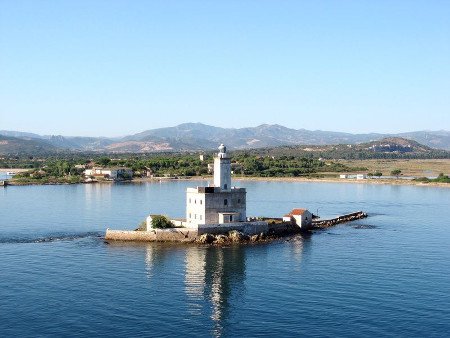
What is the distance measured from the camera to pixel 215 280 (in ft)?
122

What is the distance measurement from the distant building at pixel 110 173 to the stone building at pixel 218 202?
75503 millimetres

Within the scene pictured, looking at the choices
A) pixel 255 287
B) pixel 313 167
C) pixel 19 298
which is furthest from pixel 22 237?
pixel 313 167

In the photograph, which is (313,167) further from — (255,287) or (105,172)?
(255,287)

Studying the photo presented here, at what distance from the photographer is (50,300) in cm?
3200

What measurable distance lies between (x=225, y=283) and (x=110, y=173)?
92.5 meters

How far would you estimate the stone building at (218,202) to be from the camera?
51.1 m

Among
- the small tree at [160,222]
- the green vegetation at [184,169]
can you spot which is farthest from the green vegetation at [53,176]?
the small tree at [160,222]

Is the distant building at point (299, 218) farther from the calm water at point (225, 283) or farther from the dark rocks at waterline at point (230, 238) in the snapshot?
the dark rocks at waterline at point (230, 238)

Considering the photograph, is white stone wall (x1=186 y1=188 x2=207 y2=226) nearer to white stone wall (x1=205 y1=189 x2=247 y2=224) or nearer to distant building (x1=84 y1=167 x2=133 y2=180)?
white stone wall (x1=205 y1=189 x2=247 y2=224)

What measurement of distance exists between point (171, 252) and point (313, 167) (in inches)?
4025

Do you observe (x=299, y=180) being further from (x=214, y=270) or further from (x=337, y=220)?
(x=214, y=270)

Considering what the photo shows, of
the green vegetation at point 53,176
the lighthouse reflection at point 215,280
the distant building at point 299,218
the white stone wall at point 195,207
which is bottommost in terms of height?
the lighthouse reflection at point 215,280

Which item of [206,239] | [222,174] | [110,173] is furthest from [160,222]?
[110,173]

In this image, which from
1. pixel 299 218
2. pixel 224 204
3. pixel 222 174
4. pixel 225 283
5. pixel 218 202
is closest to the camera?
pixel 225 283
